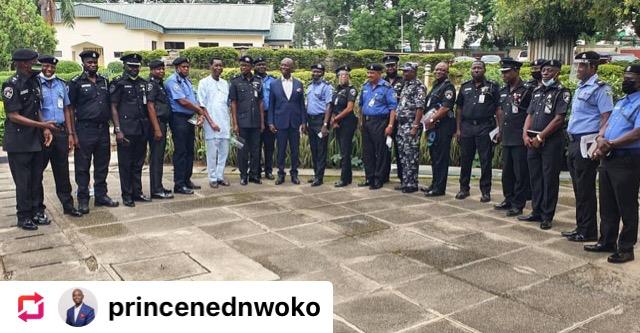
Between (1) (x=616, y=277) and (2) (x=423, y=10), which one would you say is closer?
(1) (x=616, y=277)

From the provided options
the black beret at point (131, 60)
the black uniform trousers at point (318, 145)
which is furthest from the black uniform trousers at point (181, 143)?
the black uniform trousers at point (318, 145)

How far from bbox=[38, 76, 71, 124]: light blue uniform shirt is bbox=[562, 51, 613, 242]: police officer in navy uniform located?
4.75 metres

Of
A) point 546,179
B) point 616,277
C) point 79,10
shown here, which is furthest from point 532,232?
point 79,10

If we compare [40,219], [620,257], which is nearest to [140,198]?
[40,219]

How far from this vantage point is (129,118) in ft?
20.5

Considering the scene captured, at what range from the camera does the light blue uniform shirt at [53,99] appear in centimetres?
555

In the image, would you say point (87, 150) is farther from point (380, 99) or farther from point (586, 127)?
point (586, 127)

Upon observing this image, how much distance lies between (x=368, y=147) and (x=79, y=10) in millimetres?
25816

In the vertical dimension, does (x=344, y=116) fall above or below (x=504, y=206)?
above

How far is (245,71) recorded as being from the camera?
24.4ft

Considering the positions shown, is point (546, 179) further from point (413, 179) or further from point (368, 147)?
point (368, 147)

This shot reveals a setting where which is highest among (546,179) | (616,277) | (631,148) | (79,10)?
(79,10)

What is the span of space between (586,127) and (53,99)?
488 cm

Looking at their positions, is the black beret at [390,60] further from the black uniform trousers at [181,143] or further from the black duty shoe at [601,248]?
the black duty shoe at [601,248]
